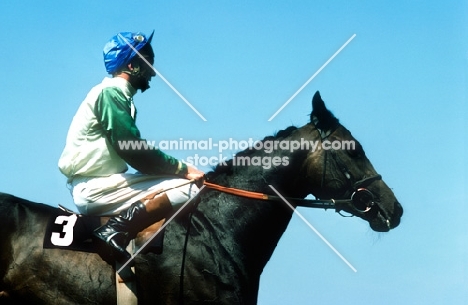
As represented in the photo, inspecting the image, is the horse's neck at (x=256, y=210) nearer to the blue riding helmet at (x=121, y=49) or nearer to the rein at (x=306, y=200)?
the rein at (x=306, y=200)

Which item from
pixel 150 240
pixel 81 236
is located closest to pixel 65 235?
Result: pixel 81 236

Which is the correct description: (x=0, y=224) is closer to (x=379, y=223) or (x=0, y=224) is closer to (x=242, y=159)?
(x=242, y=159)

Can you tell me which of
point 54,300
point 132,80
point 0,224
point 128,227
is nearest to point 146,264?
point 128,227

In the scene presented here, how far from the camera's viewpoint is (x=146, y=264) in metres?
6.91

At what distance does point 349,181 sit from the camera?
304 inches

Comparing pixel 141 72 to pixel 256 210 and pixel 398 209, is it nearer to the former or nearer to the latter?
pixel 256 210

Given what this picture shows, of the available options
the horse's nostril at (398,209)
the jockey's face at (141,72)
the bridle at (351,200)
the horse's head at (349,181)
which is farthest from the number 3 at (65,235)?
the horse's nostril at (398,209)

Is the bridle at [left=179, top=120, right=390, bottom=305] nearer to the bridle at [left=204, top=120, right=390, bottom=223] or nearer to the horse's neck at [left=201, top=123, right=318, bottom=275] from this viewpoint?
the bridle at [left=204, top=120, right=390, bottom=223]

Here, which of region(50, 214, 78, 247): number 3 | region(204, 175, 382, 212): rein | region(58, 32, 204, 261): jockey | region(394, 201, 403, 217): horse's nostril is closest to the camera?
region(50, 214, 78, 247): number 3

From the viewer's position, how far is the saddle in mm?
6934

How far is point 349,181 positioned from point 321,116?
0.79 meters

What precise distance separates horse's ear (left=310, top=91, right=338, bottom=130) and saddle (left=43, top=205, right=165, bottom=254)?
6.90 ft

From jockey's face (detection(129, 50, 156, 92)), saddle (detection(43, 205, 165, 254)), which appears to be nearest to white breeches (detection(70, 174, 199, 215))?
saddle (detection(43, 205, 165, 254))

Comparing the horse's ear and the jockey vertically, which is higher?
the horse's ear
